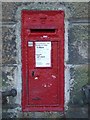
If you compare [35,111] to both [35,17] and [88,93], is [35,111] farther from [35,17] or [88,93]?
[35,17]

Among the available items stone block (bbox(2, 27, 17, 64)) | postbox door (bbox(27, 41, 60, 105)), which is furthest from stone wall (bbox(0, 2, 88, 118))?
postbox door (bbox(27, 41, 60, 105))

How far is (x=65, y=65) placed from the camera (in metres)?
5.57

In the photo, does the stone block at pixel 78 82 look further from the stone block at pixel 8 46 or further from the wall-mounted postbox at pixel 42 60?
the stone block at pixel 8 46

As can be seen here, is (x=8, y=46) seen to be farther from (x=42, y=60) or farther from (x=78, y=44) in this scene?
(x=78, y=44)

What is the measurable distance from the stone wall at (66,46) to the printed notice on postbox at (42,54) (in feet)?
0.78

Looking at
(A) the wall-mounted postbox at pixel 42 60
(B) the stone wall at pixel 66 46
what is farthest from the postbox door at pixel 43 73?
(B) the stone wall at pixel 66 46

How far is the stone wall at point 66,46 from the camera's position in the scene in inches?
216

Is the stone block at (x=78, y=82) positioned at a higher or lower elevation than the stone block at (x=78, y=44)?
lower

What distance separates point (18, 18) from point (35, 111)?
1267 millimetres

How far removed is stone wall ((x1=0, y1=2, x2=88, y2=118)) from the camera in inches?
216

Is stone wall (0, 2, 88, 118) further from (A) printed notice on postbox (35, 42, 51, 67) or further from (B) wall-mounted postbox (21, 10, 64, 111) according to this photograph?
(A) printed notice on postbox (35, 42, 51, 67)

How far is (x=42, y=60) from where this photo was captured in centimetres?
548

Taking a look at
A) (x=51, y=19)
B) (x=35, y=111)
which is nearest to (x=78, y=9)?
(x=51, y=19)

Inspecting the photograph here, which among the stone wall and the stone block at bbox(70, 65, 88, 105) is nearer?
the stone wall
